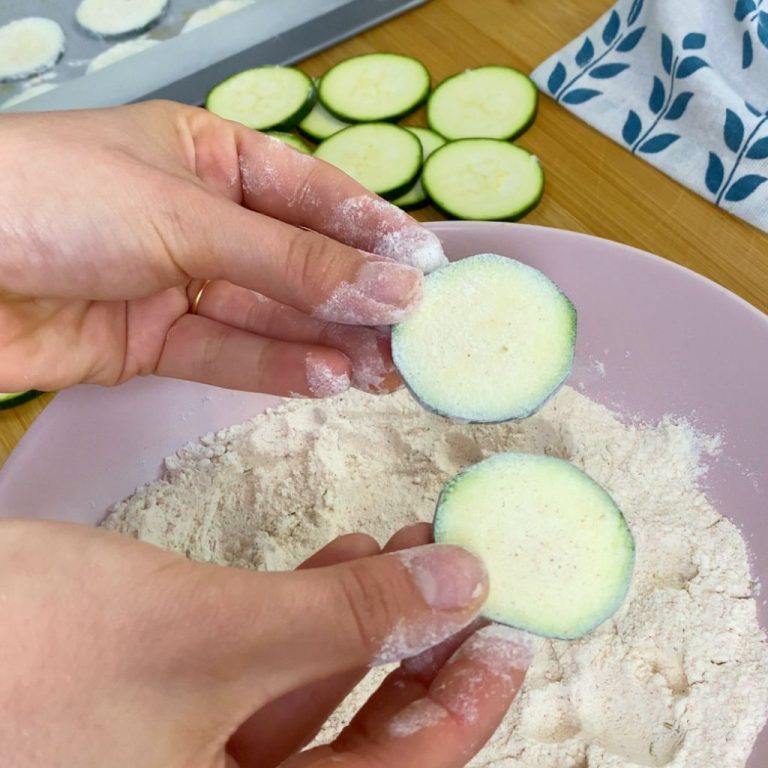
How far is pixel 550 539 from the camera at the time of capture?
747 mm

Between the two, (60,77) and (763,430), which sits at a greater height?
(763,430)

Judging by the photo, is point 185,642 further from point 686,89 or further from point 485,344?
point 686,89

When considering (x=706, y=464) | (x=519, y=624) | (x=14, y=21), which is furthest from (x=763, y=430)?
(x=14, y=21)

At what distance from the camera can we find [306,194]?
871 millimetres

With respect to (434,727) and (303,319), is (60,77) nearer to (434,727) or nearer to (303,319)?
(303,319)

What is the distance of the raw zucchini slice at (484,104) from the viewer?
1.30 meters

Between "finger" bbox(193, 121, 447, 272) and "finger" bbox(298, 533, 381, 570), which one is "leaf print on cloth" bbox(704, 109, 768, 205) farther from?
"finger" bbox(298, 533, 381, 570)

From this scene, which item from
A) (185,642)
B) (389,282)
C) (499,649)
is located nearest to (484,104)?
(389,282)

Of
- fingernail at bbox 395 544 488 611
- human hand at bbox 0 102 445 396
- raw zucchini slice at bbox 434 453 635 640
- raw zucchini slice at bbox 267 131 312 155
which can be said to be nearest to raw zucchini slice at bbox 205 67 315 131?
raw zucchini slice at bbox 267 131 312 155

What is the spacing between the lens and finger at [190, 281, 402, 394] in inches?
34.4

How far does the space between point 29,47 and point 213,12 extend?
354 mm

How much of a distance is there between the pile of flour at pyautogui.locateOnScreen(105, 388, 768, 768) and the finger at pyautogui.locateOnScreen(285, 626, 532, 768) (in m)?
0.19

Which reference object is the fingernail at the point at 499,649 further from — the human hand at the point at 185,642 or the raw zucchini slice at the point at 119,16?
the raw zucchini slice at the point at 119,16

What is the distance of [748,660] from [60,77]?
58.5 inches
